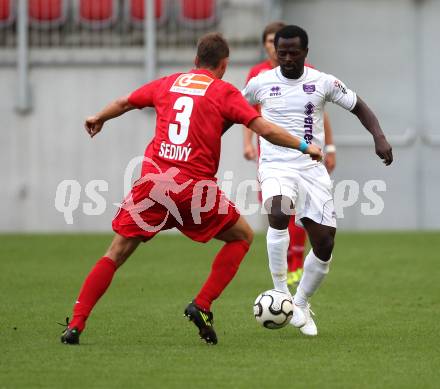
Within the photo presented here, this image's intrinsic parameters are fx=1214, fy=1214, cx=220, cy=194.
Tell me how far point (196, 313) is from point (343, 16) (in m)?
13.0

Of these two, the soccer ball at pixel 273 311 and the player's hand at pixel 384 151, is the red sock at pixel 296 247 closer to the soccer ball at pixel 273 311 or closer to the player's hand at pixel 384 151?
the player's hand at pixel 384 151

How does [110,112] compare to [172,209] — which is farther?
[110,112]

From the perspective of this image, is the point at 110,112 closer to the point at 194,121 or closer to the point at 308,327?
the point at 194,121

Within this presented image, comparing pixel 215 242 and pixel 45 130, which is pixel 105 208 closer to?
pixel 45 130

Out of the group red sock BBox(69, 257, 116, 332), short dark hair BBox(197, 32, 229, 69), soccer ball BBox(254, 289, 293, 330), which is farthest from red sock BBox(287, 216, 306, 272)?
red sock BBox(69, 257, 116, 332)

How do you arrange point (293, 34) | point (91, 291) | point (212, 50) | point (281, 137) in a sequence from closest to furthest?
1. point (281, 137)
2. point (91, 291)
3. point (212, 50)
4. point (293, 34)

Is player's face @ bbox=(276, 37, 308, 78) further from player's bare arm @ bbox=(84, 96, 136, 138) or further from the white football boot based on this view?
the white football boot

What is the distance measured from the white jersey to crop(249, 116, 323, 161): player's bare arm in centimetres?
114

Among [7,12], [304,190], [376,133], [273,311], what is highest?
[376,133]

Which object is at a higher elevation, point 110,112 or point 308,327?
point 110,112

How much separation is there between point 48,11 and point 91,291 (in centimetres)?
1208

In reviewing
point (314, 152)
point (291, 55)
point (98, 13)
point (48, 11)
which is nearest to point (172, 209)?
point (314, 152)

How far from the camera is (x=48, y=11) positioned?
1898 centimetres

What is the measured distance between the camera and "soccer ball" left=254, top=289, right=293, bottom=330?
Answer: 7.79 metres
